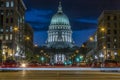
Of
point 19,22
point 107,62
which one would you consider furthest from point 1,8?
point 107,62

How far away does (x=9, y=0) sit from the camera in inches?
6585

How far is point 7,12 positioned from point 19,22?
14.3 m

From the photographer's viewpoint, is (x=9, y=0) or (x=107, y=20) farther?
(x=107, y=20)

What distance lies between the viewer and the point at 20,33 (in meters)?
188

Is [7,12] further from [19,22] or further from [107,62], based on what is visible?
[107,62]

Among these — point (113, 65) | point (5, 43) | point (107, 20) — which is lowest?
point (113, 65)

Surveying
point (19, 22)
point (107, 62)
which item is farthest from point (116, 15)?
point (107, 62)

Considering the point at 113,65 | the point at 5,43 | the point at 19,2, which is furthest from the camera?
the point at 19,2

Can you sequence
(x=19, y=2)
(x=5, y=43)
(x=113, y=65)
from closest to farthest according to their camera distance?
(x=113, y=65), (x=5, y=43), (x=19, y=2)

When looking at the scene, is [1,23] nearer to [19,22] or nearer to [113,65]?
[19,22]

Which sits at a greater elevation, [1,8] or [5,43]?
[1,8]

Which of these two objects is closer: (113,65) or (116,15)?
(113,65)

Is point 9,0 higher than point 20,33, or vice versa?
point 9,0

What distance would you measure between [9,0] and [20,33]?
81.5ft
